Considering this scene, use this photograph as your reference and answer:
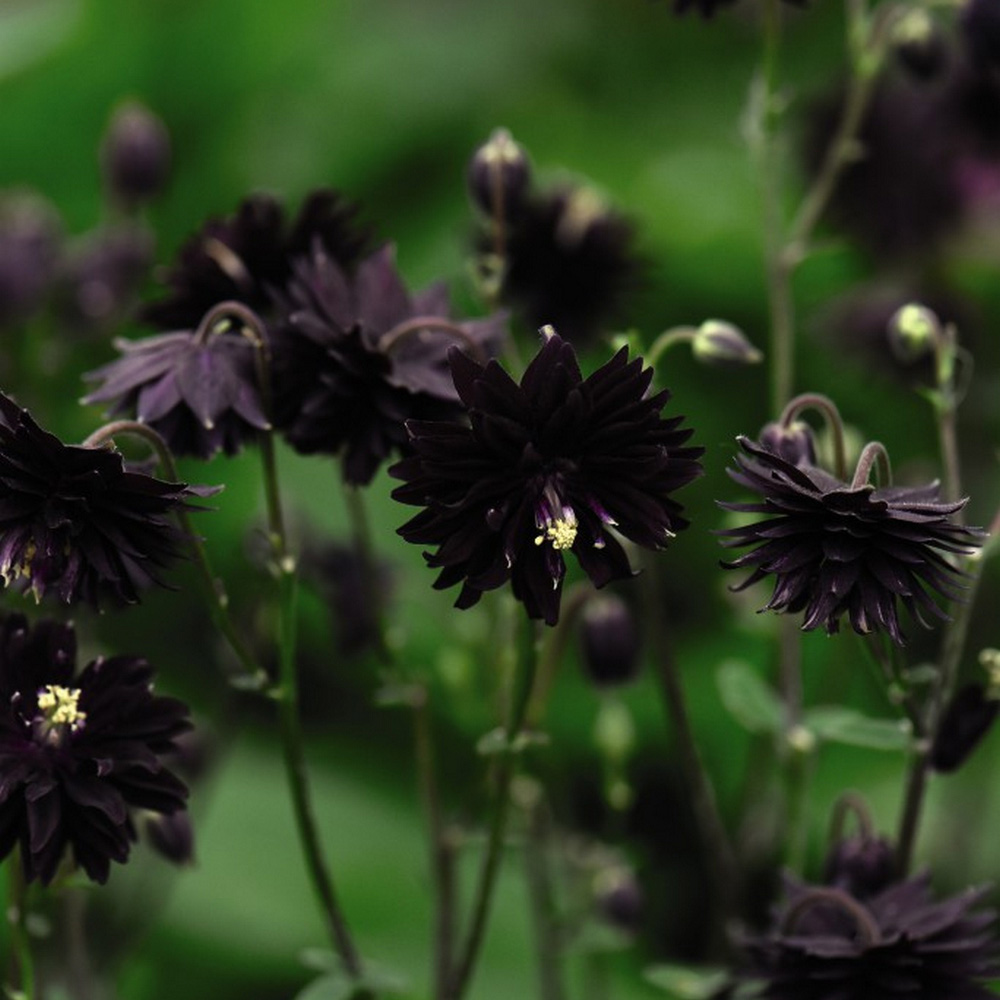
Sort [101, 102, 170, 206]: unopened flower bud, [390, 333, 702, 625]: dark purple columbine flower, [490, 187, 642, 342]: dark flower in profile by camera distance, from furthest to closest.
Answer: [101, 102, 170, 206]: unopened flower bud
[490, 187, 642, 342]: dark flower in profile
[390, 333, 702, 625]: dark purple columbine flower

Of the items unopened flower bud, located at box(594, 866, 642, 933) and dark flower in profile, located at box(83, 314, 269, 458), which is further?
unopened flower bud, located at box(594, 866, 642, 933)

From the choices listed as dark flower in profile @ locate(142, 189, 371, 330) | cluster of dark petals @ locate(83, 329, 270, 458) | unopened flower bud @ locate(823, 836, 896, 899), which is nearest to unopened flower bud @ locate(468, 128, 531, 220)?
dark flower in profile @ locate(142, 189, 371, 330)

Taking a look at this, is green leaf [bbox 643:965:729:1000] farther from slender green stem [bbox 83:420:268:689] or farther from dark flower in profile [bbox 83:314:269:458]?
dark flower in profile [bbox 83:314:269:458]

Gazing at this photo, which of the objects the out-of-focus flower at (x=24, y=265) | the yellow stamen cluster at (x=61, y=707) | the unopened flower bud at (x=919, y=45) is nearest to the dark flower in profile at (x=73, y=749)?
the yellow stamen cluster at (x=61, y=707)

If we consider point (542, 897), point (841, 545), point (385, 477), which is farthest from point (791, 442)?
point (385, 477)

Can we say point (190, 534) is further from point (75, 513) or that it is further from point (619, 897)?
point (619, 897)

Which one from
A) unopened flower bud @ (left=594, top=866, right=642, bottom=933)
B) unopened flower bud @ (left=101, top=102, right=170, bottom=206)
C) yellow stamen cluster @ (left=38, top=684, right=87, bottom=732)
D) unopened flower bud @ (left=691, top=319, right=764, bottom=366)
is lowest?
unopened flower bud @ (left=594, top=866, right=642, bottom=933)

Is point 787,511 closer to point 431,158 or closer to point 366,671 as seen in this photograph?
point 366,671

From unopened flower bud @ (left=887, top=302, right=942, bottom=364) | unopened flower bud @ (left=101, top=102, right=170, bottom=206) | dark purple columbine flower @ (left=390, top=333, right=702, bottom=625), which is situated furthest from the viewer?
unopened flower bud @ (left=101, top=102, right=170, bottom=206)
